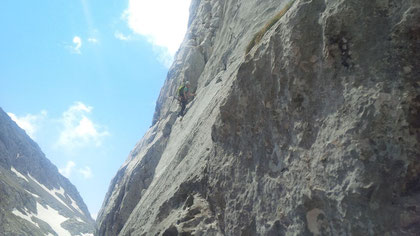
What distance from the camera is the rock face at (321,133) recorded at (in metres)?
6.62

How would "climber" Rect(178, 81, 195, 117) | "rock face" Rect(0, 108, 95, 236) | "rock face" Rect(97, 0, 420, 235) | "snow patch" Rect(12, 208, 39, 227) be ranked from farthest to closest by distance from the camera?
"snow patch" Rect(12, 208, 39, 227)
"rock face" Rect(0, 108, 95, 236)
"climber" Rect(178, 81, 195, 117)
"rock face" Rect(97, 0, 420, 235)

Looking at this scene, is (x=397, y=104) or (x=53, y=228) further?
(x=53, y=228)

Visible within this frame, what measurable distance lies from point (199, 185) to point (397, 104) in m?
9.25

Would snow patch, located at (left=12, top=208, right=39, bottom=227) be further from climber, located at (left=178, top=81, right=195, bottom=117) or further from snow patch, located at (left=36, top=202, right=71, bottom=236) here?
climber, located at (left=178, top=81, right=195, bottom=117)

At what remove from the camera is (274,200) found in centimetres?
918

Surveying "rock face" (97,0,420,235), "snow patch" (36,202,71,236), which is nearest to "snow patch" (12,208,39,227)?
"snow patch" (36,202,71,236)

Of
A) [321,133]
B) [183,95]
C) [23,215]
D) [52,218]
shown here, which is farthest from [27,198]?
[321,133]

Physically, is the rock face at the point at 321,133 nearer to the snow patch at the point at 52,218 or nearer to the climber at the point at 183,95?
the climber at the point at 183,95

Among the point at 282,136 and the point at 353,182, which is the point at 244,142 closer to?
the point at 282,136

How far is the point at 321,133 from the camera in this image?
7.95 metres

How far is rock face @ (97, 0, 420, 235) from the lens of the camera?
662cm

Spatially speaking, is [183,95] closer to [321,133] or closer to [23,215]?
[321,133]

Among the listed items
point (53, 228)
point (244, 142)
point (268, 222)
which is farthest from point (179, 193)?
point (53, 228)

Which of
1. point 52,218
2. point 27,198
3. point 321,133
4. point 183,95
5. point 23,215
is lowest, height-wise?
point 321,133
